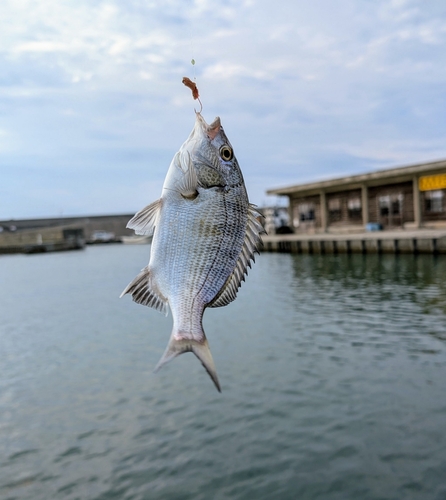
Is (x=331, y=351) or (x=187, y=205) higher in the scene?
(x=187, y=205)

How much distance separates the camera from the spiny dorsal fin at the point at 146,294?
2.72 metres

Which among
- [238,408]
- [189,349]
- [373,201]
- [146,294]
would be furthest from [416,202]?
[189,349]

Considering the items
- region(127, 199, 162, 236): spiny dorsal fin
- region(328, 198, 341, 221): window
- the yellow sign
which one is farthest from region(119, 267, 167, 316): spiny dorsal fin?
region(328, 198, 341, 221): window

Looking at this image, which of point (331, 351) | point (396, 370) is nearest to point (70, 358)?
point (331, 351)

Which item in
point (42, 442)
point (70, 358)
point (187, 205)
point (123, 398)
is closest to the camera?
point (187, 205)

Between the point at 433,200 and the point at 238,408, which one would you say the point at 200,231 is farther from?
the point at 433,200

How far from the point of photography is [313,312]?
22.4m

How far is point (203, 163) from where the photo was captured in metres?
2.68

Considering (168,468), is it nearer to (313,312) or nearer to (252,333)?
(252,333)

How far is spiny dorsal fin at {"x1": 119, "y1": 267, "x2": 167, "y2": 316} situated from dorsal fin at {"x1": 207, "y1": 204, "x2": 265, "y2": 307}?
0.93ft

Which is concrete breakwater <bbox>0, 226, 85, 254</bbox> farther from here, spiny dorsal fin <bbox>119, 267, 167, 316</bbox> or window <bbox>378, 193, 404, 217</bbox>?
spiny dorsal fin <bbox>119, 267, 167, 316</bbox>

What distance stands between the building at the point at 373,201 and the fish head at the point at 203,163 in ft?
136

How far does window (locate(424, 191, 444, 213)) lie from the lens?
4242cm

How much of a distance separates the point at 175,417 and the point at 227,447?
1973 mm
